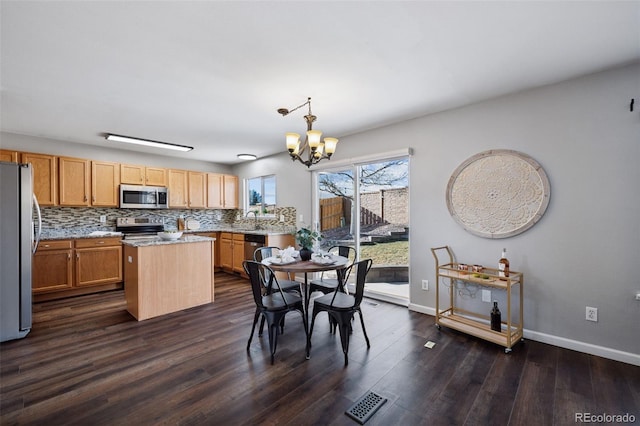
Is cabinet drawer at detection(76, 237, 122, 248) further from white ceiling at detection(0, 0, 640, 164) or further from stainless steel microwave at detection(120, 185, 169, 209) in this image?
white ceiling at detection(0, 0, 640, 164)

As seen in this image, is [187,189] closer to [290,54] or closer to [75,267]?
[75,267]

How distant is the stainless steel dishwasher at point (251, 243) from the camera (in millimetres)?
4806

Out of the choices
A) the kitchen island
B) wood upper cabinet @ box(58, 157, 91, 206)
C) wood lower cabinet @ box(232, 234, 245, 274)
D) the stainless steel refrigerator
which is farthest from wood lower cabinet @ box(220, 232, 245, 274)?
the stainless steel refrigerator

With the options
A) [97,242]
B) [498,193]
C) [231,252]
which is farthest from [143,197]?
[498,193]

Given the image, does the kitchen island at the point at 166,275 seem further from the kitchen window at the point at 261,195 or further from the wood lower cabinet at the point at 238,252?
the kitchen window at the point at 261,195

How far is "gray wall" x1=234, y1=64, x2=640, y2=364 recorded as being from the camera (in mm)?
2258

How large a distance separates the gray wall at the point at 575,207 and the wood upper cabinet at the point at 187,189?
4.87 m

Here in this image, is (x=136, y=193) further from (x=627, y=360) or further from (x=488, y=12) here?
(x=627, y=360)

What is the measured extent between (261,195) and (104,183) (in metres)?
2.76

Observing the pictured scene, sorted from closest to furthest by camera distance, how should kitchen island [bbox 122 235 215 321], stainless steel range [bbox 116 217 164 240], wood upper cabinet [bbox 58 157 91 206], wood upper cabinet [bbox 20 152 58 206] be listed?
kitchen island [bbox 122 235 215 321] < wood upper cabinet [bbox 20 152 58 206] < wood upper cabinet [bbox 58 157 91 206] < stainless steel range [bbox 116 217 164 240]

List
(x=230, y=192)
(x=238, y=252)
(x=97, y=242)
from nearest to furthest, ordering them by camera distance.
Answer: (x=97, y=242), (x=238, y=252), (x=230, y=192)

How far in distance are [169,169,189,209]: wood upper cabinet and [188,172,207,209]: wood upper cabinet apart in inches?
3.8

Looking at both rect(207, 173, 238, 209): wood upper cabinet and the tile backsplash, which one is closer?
the tile backsplash

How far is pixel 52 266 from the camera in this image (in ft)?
12.9
